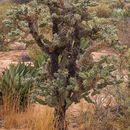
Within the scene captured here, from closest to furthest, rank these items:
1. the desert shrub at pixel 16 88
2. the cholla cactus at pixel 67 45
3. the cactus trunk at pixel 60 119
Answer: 1. the cholla cactus at pixel 67 45
2. the cactus trunk at pixel 60 119
3. the desert shrub at pixel 16 88

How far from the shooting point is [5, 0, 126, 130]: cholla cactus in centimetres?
564

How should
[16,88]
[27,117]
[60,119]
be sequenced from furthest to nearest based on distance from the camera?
[16,88] < [27,117] < [60,119]

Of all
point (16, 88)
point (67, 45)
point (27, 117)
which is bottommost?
point (27, 117)

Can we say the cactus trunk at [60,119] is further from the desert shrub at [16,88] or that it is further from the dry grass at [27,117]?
the desert shrub at [16,88]

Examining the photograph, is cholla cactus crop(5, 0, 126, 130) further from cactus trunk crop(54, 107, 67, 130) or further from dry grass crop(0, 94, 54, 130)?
dry grass crop(0, 94, 54, 130)

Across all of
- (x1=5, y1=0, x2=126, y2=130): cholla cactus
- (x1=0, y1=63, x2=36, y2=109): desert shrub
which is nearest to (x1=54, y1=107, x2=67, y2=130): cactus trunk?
(x1=5, y1=0, x2=126, y2=130): cholla cactus

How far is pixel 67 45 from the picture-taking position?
5.97 m

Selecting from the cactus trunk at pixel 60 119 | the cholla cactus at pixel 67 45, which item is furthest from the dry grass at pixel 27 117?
the cholla cactus at pixel 67 45

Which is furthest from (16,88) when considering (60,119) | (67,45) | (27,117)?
(67,45)

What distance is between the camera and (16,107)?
6.81 m

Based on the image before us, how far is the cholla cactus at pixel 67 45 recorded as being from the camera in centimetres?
564

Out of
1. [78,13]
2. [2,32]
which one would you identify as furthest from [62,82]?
[2,32]

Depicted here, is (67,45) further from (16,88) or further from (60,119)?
(16,88)

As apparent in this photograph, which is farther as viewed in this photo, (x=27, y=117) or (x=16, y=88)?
(x=16, y=88)
